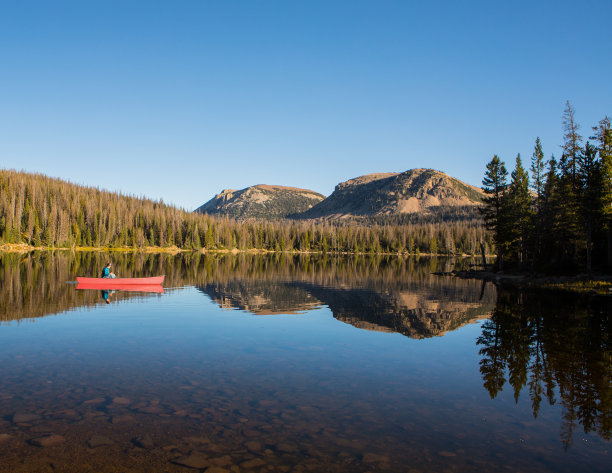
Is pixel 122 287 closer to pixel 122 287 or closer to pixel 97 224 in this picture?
pixel 122 287

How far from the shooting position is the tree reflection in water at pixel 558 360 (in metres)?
11.5

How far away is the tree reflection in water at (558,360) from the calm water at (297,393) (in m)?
0.09

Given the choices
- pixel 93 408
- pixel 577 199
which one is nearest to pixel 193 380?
pixel 93 408

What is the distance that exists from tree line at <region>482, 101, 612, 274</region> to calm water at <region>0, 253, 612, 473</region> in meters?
25.7

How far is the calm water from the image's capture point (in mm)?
8586

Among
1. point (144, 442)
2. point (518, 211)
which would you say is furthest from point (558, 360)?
point (518, 211)

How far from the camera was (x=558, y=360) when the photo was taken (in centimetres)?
1612

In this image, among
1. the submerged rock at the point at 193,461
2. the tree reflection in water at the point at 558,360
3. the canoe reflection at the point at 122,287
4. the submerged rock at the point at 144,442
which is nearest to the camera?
the submerged rock at the point at 193,461

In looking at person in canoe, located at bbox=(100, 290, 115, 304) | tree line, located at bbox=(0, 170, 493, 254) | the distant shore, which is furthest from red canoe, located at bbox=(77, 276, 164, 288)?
tree line, located at bbox=(0, 170, 493, 254)

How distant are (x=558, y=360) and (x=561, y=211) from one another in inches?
1857

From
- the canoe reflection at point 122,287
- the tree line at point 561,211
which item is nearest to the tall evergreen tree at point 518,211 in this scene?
the tree line at point 561,211

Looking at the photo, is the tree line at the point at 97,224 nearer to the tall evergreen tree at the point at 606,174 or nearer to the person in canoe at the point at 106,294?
the person in canoe at the point at 106,294

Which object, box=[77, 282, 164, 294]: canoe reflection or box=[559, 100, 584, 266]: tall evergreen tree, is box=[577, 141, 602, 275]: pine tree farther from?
box=[77, 282, 164, 294]: canoe reflection

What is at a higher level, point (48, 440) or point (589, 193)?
point (589, 193)
